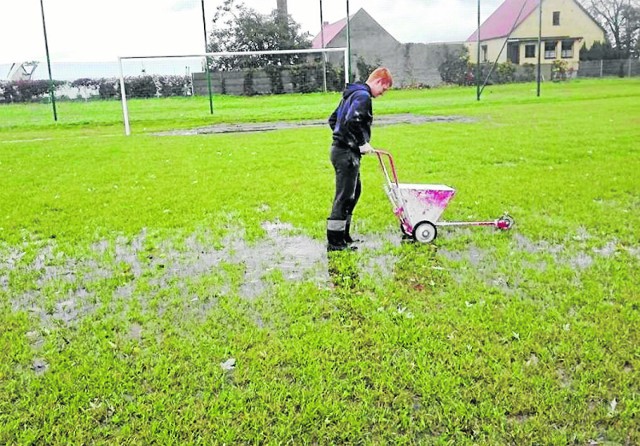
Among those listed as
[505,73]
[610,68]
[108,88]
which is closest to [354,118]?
[108,88]

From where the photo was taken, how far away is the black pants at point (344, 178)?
5359mm

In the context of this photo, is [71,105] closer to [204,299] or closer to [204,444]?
[204,299]

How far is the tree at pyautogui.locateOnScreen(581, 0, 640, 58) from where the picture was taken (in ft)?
140

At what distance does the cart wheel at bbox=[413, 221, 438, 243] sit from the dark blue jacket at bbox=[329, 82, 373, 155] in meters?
0.87

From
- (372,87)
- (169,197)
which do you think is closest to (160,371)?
(372,87)

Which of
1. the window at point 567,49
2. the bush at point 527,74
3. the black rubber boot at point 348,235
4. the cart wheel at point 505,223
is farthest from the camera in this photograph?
the window at point 567,49

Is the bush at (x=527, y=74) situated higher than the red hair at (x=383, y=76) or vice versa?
the bush at (x=527, y=74)

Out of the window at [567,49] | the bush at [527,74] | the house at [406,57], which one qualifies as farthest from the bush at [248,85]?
the window at [567,49]

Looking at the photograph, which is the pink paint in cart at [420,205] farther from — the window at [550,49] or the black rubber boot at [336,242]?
the window at [550,49]

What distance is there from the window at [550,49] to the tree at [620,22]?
353cm

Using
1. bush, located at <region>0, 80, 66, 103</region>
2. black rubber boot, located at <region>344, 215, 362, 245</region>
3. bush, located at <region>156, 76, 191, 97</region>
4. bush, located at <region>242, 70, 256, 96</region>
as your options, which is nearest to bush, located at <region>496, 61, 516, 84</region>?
bush, located at <region>242, 70, 256, 96</region>

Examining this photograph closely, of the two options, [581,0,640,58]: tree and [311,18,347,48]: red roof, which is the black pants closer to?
[311,18,347,48]: red roof

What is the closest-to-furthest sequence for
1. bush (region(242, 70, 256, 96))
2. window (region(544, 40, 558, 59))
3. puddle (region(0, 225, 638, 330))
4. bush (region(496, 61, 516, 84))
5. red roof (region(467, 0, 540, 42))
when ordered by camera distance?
1. puddle (region(0, 225, 638, 330))
2. bush (region(242, 70, 256, 96))
3. bush (region(496, 61, 516, 84))
4. red roof (region(467, 0, 540, 42))
5. window (region(544, 40, 558, 59))

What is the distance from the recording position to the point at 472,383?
3.11m
